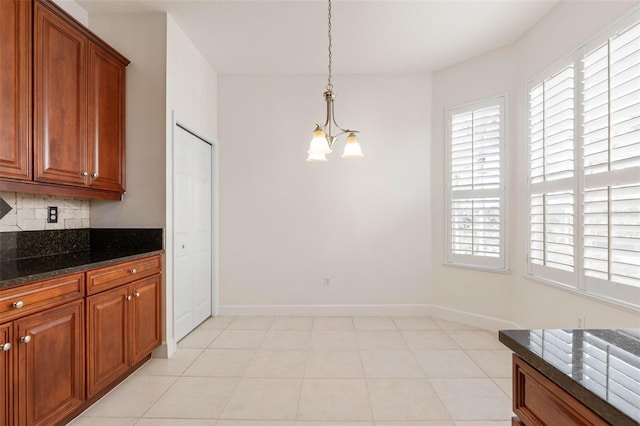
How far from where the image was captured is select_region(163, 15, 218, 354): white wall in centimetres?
293

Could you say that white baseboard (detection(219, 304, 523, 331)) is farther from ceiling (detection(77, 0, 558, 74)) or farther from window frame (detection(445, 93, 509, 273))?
ceiling (detection(77, 0, 558, 74))

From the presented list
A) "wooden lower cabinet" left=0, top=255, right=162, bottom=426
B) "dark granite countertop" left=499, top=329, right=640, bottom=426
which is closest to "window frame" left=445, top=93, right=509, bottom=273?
"dark granite countertop" left=499, top=329, right=640, bottom=426

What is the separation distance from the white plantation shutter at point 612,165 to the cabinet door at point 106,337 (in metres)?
3.44

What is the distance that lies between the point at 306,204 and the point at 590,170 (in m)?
2.78

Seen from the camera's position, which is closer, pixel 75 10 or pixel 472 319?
pixel 75 10

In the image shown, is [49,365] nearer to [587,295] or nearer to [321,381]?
[321,381]

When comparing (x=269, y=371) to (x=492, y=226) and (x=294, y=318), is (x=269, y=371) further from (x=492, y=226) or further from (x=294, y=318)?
(x=492, y=226)

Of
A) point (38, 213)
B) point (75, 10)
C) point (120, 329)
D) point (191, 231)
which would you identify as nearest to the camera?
point (120, 329)

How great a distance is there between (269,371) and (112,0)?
3.35 metres

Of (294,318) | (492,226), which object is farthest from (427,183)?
(294,318)

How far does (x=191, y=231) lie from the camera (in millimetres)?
3488

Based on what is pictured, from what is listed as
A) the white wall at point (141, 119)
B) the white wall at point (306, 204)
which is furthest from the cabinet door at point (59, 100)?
the white wall at point (306, 204)

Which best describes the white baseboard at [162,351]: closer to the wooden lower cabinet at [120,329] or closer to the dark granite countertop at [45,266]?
the wooden lower cabinet at [120,329]

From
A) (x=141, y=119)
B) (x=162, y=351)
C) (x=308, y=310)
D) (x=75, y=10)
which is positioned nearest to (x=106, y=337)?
(x=162, y=351)
